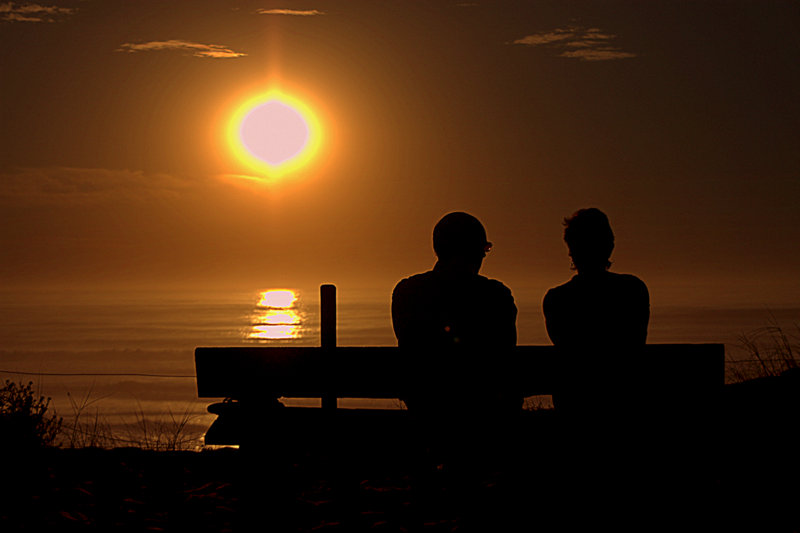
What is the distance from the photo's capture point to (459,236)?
444 cm

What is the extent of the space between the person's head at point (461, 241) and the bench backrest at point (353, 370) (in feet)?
1.71

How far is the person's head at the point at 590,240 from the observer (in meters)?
4.48

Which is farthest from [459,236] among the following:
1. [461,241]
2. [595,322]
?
[595,322]

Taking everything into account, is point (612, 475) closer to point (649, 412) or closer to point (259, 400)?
point (649, 412)

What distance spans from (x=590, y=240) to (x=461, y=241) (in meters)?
0.67

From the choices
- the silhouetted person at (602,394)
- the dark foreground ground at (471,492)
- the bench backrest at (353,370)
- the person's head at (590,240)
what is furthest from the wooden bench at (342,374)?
the person's head at (590,240)

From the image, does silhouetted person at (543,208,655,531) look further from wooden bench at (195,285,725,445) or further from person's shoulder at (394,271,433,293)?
person's shoulder at (394,271,433,293)

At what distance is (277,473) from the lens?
477 centimetres

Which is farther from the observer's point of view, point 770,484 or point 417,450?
point 770,484

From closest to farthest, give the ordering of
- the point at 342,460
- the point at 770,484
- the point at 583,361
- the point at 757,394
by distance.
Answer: the point at 583,361 < the point at 342,460 < the point at 770,484 < the point at 757,394

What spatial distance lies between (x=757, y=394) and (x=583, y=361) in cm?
442

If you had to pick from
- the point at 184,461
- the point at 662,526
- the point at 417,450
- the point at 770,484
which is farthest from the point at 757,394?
the point at 184,461

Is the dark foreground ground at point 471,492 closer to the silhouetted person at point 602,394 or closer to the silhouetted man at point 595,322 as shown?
the silhouetted person at point 602,394

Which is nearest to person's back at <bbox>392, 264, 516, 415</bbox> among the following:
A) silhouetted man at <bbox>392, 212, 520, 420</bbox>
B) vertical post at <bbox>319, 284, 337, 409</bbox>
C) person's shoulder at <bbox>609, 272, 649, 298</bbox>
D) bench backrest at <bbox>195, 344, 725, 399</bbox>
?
silhouetted man at <bbox>392, 212, 520, 420</bbox>
